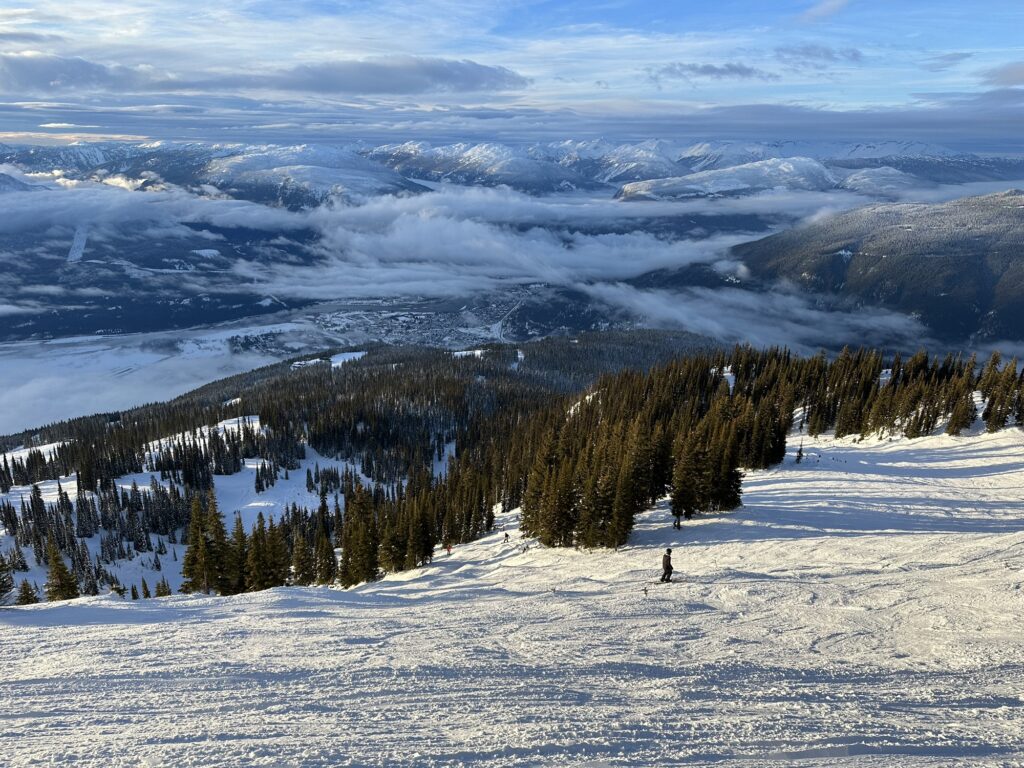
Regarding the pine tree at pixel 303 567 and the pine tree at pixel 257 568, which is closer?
the pine tree at pixel 257 568

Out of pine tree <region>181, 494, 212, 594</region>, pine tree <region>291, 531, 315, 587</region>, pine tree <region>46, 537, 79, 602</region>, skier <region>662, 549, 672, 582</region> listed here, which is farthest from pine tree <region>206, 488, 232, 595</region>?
skier <region>662, 549, 672, 582</region>

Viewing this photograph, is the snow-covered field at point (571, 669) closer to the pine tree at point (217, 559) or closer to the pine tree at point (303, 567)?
the pine tree at point (217, 559)

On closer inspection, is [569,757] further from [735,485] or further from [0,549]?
[0,549]

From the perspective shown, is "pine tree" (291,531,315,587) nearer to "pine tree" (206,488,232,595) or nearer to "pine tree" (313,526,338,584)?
"pine tree" (313,526,338,584)

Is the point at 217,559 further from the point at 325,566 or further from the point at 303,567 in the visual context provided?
the point at 325,566

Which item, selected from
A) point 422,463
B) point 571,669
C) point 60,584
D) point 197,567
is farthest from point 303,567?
point 422,463

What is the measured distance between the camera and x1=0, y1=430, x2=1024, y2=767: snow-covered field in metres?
12.8

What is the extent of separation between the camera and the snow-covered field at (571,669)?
41.9 ft

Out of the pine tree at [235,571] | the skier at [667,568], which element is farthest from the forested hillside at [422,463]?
the skier at [667,568]

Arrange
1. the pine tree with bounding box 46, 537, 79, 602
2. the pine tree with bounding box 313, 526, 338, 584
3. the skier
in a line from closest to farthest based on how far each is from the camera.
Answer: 1. the skier
2. the pine tree with bounding box 46, 537, 79, 602
3. the pine tree with bounding box 313, 526, 338, 584

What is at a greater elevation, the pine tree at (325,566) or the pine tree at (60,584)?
the pine tree at (60,584)

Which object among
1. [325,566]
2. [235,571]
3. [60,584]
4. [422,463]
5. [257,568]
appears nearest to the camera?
[60,584]

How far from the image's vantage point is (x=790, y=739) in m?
13.1

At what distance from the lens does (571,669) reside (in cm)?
1792
